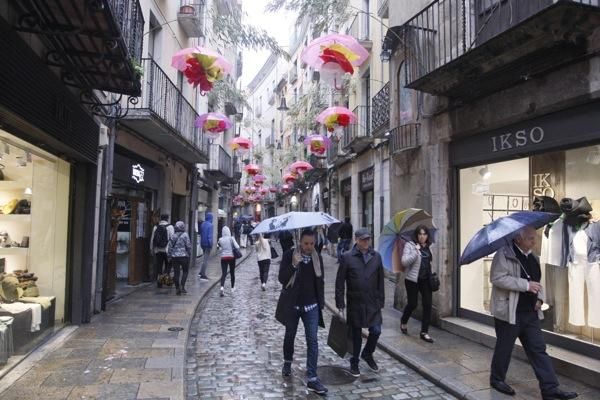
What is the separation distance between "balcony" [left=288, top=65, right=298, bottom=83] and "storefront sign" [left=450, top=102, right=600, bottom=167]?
29.8 m

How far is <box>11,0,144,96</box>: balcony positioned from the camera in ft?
15.5

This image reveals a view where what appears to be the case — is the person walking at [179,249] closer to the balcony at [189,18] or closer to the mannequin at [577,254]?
the balcony at [189,18]

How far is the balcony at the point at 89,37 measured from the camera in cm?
472

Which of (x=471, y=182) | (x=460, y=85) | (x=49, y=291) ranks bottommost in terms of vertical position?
(x=49, y=291)

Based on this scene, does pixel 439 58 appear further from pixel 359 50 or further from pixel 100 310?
pixel 100 310

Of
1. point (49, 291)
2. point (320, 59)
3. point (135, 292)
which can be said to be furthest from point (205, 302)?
point (320, 59)

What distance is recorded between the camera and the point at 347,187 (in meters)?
21.7

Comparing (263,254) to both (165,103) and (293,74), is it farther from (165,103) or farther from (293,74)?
(293,74)

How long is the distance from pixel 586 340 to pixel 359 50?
20.8ft

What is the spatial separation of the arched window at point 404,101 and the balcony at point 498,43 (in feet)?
2.42

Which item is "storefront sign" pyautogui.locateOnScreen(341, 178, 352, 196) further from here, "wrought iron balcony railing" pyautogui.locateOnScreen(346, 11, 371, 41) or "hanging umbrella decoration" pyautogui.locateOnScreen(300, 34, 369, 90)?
"hanging umbrella decoration" pyautogui.locateOnScreen(300, 34, 369, 90)

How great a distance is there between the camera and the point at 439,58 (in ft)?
25.5

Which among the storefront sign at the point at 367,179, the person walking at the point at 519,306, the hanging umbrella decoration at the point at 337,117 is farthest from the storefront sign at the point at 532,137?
the storefront sign at the point at 367,179

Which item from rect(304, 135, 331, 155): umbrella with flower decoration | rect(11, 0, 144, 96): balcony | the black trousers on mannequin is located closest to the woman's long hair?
the black trousers on mannequin
